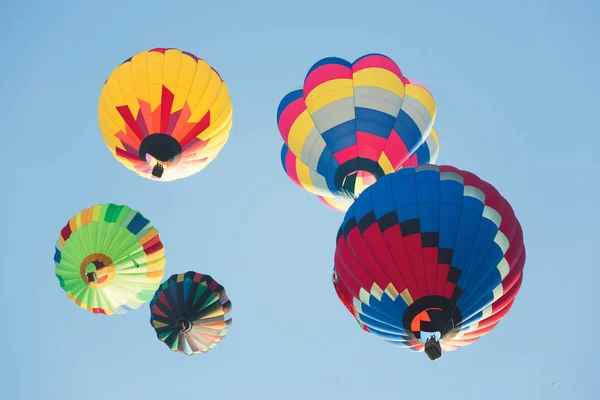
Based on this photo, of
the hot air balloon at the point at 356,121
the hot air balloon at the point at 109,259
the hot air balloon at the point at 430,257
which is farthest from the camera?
the hot air balloon at the point at 109,259

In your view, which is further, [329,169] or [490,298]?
[329,169]

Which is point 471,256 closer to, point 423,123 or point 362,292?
point 362,292

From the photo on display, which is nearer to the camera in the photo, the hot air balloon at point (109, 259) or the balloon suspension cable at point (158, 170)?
the balloon suspension cable at point (158, 170)

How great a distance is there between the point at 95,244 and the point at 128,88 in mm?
2872

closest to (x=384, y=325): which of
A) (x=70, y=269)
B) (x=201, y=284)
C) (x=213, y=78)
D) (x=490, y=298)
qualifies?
(x=490, y=298)

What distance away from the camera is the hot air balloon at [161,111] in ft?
35.2

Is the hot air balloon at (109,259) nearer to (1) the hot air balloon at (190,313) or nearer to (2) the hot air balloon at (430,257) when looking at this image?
(1) the hot air balloon at (190,313)

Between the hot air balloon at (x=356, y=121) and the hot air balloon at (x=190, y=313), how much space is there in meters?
2.91

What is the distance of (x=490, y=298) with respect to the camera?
8570mm

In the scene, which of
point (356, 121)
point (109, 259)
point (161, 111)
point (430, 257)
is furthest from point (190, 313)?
point (430, 257)

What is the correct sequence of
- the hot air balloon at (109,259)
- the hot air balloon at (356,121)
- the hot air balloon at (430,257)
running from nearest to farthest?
the hot air balloon at (430,257) < the hot air balloon at (356,121) < the hot air balloon at (109,259)

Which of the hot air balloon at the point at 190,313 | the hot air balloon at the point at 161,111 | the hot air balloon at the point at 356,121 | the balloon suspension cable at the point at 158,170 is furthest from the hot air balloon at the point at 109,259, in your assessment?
the hot air balloon at the point at 356,121

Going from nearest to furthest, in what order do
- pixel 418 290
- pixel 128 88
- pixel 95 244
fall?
pixel 418 290 → pixel 128 88 → pixel 95 244

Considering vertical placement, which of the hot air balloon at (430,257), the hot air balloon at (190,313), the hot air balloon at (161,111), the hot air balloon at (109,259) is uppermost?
the hot air balloon at (161,111)
